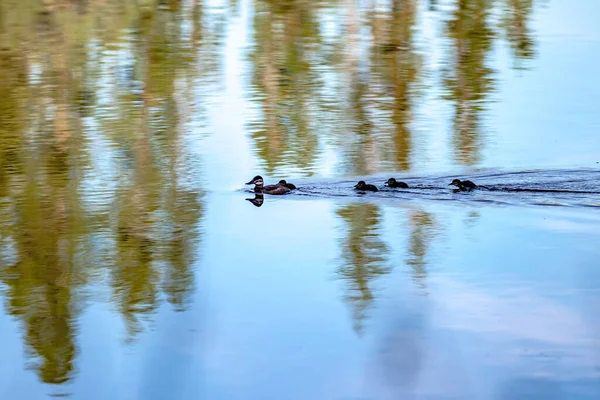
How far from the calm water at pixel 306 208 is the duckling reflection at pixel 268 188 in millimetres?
132

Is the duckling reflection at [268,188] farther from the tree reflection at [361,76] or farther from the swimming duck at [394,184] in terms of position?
the swimming duck at [394,184]

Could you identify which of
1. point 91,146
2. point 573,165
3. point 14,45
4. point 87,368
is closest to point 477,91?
point 573,165

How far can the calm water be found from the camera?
635 cm

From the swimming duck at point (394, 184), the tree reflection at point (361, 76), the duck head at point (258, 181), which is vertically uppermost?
the duck head at point (258, 181)

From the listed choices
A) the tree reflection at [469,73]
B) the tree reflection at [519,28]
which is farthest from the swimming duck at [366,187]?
the tree reflection at [519,28]

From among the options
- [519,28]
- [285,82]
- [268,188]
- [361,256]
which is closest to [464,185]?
[268,188]

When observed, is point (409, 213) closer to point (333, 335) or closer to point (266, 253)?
point (266, 253)

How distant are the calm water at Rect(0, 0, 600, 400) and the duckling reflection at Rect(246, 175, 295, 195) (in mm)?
132

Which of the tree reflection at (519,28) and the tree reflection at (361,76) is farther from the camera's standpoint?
the tree reflection at (519,28)

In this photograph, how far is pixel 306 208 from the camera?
31.9 ft

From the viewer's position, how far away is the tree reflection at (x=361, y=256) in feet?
24.0

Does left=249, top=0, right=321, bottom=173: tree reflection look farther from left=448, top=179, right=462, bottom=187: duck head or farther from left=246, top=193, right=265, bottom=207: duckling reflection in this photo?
left=448, top=179, right=462, bottom=187: duck head

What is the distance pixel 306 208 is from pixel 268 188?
40cm

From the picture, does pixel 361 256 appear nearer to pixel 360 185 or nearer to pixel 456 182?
pixel 360 185
